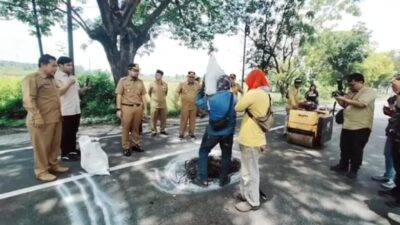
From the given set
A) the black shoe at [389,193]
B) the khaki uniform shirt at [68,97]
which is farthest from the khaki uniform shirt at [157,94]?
the black shoe at [389,193]

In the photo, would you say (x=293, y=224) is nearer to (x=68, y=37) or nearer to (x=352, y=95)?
(x=352, y=95)

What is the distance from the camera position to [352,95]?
488 centimetres

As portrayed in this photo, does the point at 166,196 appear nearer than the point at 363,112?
Yes

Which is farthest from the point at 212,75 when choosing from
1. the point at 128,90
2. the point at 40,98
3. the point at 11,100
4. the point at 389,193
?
the point at 11,100

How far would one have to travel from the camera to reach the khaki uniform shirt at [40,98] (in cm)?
383

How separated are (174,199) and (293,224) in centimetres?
152

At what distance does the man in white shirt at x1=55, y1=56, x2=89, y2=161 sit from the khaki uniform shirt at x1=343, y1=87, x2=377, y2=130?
4.94 meters

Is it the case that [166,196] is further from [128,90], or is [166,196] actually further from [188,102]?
[188,102]

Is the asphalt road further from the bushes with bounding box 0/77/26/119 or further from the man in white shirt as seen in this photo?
the bushes with bounding box 0/77/26/119

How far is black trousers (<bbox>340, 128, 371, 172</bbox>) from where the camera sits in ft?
15.4

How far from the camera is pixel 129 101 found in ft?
17.7

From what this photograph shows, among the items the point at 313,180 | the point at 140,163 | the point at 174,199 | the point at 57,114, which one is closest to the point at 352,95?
the point at 313,180

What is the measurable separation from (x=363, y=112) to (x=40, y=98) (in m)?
5.15

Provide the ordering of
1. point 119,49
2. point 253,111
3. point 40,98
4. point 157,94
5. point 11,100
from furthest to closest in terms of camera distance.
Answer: point 119,49 < point 11,100 < point 157,94 < point 40,98 < point 253,111
